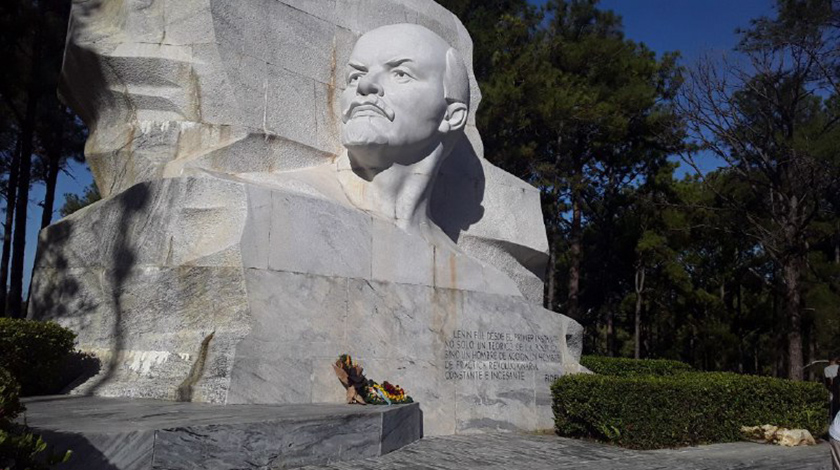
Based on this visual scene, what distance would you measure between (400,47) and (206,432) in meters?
4.90

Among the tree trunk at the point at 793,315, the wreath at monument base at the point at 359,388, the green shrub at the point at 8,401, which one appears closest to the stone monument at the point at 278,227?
the wreath at monument base at the point at 359,388

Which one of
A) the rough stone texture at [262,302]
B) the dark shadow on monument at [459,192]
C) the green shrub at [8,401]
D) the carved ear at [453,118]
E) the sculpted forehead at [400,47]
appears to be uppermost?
the sculpted forehead at [400,47]

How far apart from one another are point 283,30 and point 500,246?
12.0ft

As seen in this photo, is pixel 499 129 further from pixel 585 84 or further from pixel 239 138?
pixel 239 138

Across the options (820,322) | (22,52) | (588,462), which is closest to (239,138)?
(588,462)

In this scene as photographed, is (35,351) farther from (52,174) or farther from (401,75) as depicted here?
(52,174)

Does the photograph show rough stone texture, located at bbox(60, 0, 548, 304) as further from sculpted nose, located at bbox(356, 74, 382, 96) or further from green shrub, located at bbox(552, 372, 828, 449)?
green shrub, located at bbox(552, 372, 828, 449)

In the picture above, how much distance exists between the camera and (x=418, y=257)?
774 centimetres

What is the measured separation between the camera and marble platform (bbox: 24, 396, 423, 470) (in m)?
3.92

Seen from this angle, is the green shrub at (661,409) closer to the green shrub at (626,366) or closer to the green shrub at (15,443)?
the green shrub at (15,443)

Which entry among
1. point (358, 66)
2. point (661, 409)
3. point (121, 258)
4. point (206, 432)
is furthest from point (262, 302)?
point (661, 409)

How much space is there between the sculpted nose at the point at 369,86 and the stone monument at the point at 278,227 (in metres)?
0.03

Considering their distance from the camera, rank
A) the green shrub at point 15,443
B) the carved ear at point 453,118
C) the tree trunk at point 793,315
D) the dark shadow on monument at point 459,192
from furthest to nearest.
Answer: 1. the tree trunk at point 793,315
2. the dark shadow on monument at point 459,192
3. the carved ear at point 453,118
4. the green shrub at point 15,443

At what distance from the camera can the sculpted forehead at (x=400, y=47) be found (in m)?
8.03
